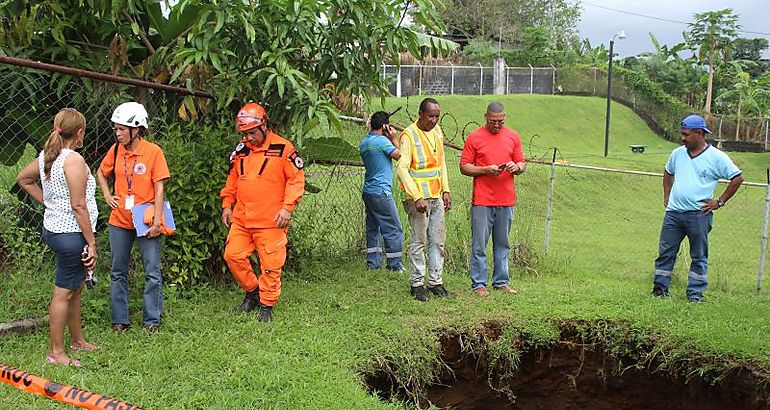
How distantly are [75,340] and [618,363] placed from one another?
4.36 metres

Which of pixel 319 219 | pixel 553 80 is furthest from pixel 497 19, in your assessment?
pixel 319 219

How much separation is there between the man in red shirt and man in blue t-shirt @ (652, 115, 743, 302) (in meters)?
1.49

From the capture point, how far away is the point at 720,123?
34969mm

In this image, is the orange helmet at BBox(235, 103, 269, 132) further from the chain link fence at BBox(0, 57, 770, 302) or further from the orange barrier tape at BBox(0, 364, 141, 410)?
the orange barrier tape at BBox(0, 364, 141, 410)

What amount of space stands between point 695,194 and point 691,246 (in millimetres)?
525

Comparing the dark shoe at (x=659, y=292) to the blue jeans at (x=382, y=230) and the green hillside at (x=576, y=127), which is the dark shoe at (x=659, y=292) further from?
the green hillside at (x=576, y=127)

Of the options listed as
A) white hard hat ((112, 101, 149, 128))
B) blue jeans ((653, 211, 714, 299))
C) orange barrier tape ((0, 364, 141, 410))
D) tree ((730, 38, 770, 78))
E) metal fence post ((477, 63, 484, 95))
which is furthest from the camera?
tree ((730, 38, 770, 78))

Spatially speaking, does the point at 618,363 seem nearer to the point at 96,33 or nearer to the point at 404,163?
the point at 404,163

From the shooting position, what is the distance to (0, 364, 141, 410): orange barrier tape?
9.70 ft

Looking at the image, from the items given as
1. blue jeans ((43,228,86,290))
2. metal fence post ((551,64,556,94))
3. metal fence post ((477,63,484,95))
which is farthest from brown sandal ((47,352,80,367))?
metal fence post ((551,64,556,94))

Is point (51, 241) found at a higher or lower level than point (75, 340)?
higher

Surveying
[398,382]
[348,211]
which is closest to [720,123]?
[348,211]

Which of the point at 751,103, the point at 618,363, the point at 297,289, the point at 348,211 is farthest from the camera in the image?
the point at 751,103

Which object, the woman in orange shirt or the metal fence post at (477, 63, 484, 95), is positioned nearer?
the woman in orange shirt
